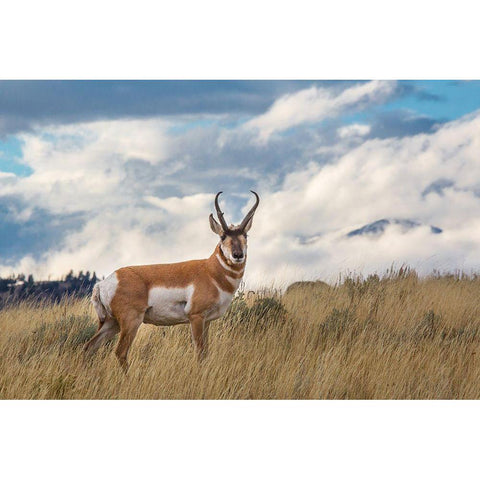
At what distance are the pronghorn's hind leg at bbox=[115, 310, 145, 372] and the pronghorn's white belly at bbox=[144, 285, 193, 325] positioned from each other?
0.54 feet

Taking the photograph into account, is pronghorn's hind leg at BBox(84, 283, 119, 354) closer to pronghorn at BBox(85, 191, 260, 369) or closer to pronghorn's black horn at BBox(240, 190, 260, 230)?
pronghorn at BBox(85, 191, 260, 369)

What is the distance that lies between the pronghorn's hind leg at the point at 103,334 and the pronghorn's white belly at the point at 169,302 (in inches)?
23.1

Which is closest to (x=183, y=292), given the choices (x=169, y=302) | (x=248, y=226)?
(x=169, y=302)

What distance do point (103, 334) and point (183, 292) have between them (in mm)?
1121

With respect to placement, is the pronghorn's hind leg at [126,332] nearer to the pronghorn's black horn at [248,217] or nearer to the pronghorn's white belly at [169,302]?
the pronghorn's white belly at [169,302]

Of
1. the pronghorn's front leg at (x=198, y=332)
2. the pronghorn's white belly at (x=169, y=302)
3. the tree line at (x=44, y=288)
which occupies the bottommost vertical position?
the tree line at (x=44, y=288)

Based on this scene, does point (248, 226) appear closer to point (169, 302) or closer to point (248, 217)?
point (248, 217)

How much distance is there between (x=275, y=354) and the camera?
Result: 8.24 meters

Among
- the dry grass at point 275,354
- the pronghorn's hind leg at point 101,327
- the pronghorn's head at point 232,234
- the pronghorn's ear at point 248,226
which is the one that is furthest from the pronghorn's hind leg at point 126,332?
the pronghorn's ear at point 248,226

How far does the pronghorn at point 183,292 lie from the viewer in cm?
768

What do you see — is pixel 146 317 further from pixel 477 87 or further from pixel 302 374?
pixel 477 87

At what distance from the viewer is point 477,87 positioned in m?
9.20

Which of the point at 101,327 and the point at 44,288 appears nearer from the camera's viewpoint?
the point at 101,327

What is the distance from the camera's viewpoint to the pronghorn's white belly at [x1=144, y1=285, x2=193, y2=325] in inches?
305
